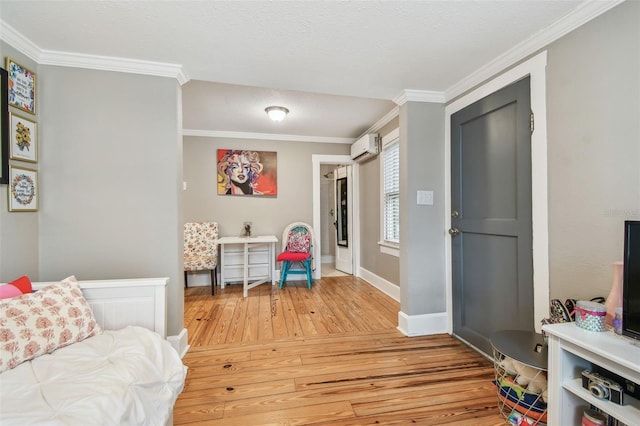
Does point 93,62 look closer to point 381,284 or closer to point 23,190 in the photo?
point 23,190

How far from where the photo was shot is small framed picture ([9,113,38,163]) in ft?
5.39

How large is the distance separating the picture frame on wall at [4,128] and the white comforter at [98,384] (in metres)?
1.17

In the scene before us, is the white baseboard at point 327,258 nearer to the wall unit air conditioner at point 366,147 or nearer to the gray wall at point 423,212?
the wall unit air conditioner at point 366,147

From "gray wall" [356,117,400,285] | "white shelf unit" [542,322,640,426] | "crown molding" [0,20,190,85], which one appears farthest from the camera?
"gray wall" [356,117,400,285]

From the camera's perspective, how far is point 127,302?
155 cm

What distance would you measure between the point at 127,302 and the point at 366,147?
318 centimetres

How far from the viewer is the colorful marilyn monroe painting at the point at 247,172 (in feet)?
13.3

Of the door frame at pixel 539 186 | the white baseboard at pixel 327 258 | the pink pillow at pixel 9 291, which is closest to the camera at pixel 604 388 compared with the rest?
the door frame at pixel 539 186

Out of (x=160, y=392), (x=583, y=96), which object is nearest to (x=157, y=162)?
(x=160, y=392)

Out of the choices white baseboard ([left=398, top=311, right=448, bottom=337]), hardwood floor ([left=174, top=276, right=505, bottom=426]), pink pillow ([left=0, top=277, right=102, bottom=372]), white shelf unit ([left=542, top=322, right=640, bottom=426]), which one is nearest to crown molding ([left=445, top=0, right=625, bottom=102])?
white shelf unit ([left=542, top=322, right=640, bottom=426])

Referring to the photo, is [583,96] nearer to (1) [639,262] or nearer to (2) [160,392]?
(1) [639,262]

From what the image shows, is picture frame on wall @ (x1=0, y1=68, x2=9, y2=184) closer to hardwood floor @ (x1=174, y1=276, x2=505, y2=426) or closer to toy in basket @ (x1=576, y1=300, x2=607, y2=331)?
hardwood floor @ (x1=174, y1=276, x2=505, y2=426)

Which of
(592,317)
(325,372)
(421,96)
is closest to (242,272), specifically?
(325,372)

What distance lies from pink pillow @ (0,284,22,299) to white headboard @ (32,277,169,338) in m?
0.25
